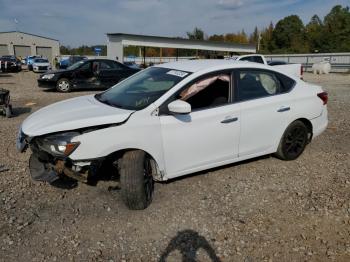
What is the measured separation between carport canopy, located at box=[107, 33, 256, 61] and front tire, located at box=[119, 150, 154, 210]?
1028 inches

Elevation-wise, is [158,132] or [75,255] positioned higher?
[158,132]

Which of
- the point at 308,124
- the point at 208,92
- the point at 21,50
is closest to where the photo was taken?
the point at 208,92

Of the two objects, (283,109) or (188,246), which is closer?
(188,246)

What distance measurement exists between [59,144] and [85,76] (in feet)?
39.1

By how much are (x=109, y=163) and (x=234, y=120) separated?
1742 millimetres

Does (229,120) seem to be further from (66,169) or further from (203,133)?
(66,169)

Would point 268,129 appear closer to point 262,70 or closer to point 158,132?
point 262,70

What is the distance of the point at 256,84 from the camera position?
5051mm

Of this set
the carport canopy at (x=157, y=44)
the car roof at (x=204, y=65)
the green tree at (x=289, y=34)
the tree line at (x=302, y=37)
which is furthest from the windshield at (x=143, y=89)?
the green tree at (x=289, y=34)

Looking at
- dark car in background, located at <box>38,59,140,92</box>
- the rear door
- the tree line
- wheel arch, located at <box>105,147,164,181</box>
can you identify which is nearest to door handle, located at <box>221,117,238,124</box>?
the rear door

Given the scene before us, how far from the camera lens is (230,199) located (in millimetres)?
Answer: 4355

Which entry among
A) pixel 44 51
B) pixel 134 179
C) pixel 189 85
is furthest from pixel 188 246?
pixel 44 51

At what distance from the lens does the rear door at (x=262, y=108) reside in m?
4.81

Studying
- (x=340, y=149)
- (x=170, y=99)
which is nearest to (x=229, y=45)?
(x=340, y=149)
